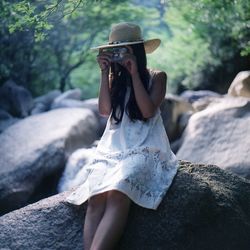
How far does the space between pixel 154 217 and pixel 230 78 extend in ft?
29.2

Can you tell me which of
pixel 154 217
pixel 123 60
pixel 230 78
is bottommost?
pixel 230 78

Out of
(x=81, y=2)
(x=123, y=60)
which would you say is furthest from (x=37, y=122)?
(x=123, y=60)

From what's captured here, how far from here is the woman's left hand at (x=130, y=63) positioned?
3316 millimetres

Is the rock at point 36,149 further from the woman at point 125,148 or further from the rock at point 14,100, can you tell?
the woman at point 125,148

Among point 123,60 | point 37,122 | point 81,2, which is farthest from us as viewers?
point 37,122

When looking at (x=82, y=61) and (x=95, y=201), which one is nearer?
(x=95, y=201)

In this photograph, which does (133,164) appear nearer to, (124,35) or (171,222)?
(171,222)

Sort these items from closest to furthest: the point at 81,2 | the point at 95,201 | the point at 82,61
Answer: the point at 95,201 < the point at 81,2 < the point at 82,61

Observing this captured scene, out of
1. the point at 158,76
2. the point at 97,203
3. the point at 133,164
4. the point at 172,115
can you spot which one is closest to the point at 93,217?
the point at 97,203

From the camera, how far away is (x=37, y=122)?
8.81 meters

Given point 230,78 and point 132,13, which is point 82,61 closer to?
point 132,13

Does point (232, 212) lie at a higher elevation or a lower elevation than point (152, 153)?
lower

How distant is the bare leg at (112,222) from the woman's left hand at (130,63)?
89cm

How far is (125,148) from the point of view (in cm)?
326
